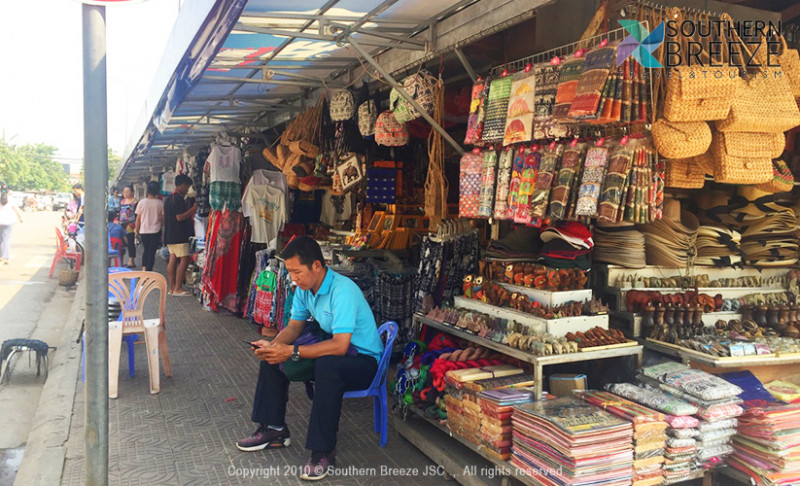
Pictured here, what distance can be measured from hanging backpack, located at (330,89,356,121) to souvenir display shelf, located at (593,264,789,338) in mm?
2881

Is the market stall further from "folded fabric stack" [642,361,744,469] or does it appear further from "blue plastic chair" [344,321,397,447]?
"blue plastic chair" [344,321,397,447]

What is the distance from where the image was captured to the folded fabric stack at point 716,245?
4027 mm

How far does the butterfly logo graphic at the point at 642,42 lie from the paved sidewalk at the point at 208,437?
8.70 ft

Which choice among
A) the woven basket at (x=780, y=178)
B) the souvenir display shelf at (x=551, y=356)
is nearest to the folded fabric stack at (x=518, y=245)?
the souvenir display shelf at (x=551, y=356)

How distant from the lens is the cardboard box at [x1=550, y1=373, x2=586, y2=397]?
11.4ft

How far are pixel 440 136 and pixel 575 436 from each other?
269 cm

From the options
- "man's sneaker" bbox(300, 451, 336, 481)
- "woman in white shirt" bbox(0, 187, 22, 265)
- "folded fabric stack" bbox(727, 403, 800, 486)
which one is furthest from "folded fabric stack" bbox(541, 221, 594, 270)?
"woman in white shirt" bbox(0, 187, 22, 265)

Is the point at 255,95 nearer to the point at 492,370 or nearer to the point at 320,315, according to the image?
the point at 320,315

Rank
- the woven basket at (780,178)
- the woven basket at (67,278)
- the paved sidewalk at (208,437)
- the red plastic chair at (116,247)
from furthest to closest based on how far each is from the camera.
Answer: the red plastic chair at (116,247)
the woven basket at (67,278)
the paved sidewalk at (208,437)
the woven basket at (780,178)

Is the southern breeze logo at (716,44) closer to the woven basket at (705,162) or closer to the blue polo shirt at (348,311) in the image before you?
the woven basket at (705,162)

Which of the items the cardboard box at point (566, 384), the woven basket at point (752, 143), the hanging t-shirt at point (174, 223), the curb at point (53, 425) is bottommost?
the curb at point (53, 425)

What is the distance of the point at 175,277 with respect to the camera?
10.4m

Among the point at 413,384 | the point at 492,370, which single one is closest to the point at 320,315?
the point at 413,384

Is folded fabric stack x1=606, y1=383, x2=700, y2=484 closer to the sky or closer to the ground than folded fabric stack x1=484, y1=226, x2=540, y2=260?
closer to the ground
